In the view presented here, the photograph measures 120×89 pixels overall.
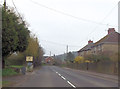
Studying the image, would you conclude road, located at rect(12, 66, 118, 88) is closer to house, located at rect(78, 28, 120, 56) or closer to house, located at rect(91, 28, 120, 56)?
house, located at rect(91, 28, 120, 56)

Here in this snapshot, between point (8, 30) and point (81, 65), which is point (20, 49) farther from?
point (81, 65)

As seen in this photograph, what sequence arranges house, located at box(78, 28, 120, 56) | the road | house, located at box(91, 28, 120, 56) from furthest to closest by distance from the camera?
1. house, located at box(78, 28, 120, 56)
2. house, located at box(91, 28, 120, 56)
3. the road

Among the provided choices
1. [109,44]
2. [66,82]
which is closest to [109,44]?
[109,44]

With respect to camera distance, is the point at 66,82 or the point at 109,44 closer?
the point at 66,82

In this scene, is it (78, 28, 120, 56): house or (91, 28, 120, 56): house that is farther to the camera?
(78, 28, 120, 56): house

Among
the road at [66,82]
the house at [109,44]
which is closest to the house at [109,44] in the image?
the house at [109,44]

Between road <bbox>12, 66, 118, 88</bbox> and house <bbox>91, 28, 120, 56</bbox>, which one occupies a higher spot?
Answer: house <bbox>91, 28, 120, 56</bbox>

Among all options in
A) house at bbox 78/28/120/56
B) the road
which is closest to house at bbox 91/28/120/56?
house at bbox 78/28/120/56

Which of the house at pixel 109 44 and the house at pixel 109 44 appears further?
the house at pixel 109 44

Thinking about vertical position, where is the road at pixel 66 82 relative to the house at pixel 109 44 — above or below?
below

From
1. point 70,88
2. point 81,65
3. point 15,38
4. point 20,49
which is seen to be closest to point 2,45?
point 15,38

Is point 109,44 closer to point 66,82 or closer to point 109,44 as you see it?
point 109,44

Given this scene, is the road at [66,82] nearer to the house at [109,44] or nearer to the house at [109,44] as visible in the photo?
the house at [109,44]

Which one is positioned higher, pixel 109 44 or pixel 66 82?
pixel 109 44
